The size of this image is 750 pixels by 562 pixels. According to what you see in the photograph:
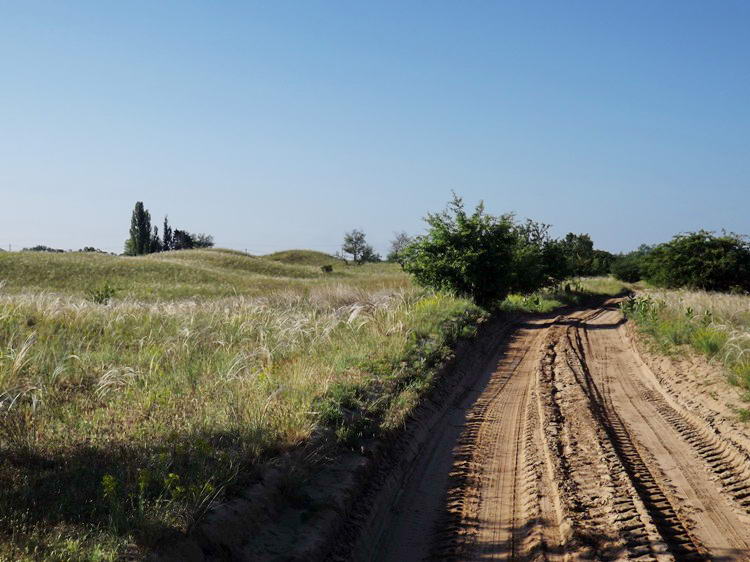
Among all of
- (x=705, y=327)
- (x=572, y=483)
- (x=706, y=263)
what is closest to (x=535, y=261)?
(x=706, y=263)

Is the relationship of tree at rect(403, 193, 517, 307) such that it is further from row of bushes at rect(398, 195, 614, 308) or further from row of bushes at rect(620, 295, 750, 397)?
row of bushes at rect(620, 295, 750, 397)

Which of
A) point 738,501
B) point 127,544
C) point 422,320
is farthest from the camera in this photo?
point 422,320

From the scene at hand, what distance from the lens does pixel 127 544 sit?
4.16m

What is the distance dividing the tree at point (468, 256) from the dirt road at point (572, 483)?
1419 centimetres

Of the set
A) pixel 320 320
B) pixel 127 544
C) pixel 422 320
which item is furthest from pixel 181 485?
pixel 422 320

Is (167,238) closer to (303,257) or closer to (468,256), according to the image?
(303,257)

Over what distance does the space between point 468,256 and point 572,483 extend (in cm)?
1893

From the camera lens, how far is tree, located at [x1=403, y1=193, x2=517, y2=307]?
1005 inches

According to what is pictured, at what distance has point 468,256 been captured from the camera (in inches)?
992

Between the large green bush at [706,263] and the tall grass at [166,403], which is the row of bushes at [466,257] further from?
the large green bush at [706,263]

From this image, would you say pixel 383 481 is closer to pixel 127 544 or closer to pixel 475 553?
pixel 475 553

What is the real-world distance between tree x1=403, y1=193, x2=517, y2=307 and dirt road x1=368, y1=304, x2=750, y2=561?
14190 millimetres

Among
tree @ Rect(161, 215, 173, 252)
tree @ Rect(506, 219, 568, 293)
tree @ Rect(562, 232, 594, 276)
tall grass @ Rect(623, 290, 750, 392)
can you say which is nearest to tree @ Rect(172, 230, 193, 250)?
tree @ Rect(161, 215, 173, 252)

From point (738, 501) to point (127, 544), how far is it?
5544 millimetres
